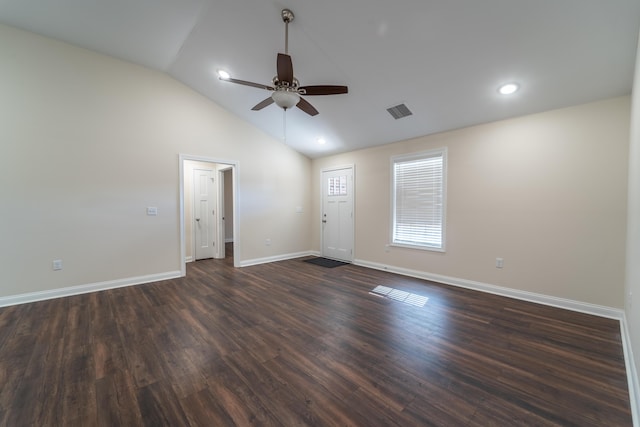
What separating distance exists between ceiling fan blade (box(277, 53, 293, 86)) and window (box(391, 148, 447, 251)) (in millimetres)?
2826

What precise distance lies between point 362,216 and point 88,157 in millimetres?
4752

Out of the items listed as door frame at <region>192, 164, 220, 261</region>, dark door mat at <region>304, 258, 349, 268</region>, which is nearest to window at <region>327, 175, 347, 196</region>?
dark door mat at <region>304, 258, 349, 268</region>

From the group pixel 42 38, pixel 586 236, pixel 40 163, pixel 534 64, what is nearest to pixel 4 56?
pixel 42 38

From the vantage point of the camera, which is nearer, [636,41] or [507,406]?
[507,406]

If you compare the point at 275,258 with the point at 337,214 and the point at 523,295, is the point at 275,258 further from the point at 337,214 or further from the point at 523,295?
the point at 523,295

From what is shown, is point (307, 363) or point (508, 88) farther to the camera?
point (508, 88)

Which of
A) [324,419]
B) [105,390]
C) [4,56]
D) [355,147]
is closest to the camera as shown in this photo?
[324,419]

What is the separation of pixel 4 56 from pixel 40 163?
135cm

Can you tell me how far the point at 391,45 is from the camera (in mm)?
2689

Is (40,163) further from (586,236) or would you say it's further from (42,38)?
(586,236)

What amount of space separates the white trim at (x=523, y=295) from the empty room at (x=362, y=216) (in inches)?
1.2

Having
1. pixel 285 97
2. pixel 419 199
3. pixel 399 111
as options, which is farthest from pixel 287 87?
pixel 419 199

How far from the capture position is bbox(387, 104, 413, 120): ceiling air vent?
3.65 meters

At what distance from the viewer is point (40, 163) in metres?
3.32
